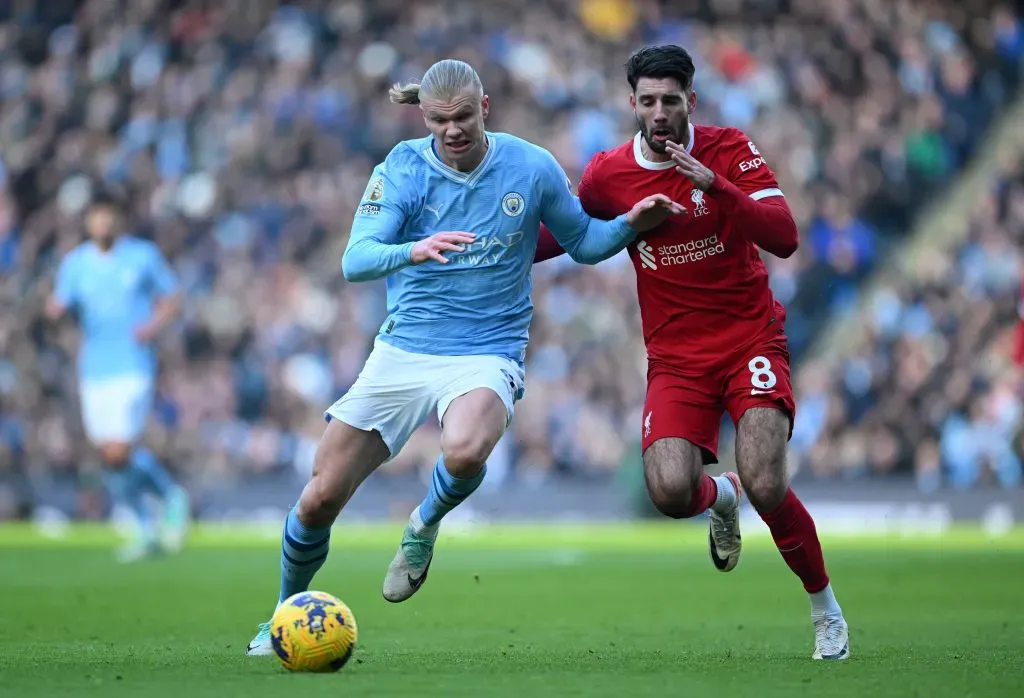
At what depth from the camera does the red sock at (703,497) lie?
802 cm

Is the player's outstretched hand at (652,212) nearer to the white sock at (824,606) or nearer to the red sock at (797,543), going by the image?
the red sock at (797,543)

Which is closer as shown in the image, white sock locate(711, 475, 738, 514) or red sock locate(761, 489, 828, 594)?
red sock locate(761, 489, 828, 594)

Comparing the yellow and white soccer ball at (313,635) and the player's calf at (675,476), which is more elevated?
the player's calf at (675,476)

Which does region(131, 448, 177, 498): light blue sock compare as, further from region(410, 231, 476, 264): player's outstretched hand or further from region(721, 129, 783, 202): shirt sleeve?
region(721, 129, 783, 202): shirt sleeve

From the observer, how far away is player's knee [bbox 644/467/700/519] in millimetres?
7793

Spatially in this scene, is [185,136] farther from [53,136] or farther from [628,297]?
[628,297]

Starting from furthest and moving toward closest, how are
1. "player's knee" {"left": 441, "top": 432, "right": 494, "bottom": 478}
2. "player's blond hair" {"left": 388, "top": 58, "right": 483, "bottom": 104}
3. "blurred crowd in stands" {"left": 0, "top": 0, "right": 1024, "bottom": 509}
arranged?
1. "blurred crowd in stands" {"left": 0, "top": 0, "right": 1024, "bottom": 509}
2. "player's knee" {"left": 441, "top": 432, "right": 494, "bottom": 478}
3. "player's blond hair" {"left": 388, "top": 58, "right": 483, "bottom": 104}

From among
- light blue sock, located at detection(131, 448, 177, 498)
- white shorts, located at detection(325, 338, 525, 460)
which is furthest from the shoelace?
light blue sock, located at detection(131, 448, 177, 498)

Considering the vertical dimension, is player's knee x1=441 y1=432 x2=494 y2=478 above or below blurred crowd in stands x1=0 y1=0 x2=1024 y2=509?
below

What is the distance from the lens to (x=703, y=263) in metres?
8.03

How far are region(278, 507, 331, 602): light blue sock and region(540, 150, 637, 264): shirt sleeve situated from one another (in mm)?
1854

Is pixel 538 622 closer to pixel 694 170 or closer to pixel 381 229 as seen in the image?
pixel 381 229

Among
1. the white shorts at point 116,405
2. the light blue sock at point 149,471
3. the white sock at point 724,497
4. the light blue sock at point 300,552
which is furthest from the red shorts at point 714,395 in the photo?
the white shorts at point 116,405

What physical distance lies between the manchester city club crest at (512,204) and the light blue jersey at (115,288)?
7.54 metres
